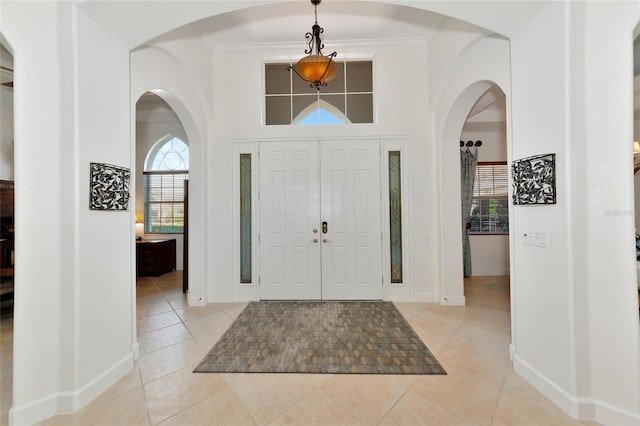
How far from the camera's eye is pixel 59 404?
1.88m

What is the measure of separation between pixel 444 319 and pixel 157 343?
3.28 metres

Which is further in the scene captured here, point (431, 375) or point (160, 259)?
point (160, 259)

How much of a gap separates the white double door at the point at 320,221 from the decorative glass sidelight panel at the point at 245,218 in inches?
8.1

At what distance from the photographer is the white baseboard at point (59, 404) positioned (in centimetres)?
176

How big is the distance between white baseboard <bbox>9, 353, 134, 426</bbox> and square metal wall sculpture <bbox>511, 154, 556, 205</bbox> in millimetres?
3558

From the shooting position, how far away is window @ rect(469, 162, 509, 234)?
18.8ft

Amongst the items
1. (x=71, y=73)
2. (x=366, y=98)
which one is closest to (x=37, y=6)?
(x=71, y=73)

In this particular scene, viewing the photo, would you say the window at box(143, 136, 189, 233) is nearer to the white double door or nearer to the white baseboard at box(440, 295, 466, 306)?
the white double door

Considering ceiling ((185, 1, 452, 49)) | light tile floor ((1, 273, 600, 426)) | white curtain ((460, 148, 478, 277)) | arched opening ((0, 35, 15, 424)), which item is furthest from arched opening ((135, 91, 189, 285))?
white curtain ((460, 148, 478, 277))

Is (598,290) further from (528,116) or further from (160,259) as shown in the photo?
(160,259)

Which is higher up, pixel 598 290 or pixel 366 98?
pixel 366 98

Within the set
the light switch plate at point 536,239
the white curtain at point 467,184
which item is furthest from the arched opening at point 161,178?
the light switch plate at point 536,239

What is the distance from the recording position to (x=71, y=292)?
193cm

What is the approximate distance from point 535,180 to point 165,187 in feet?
23.8
